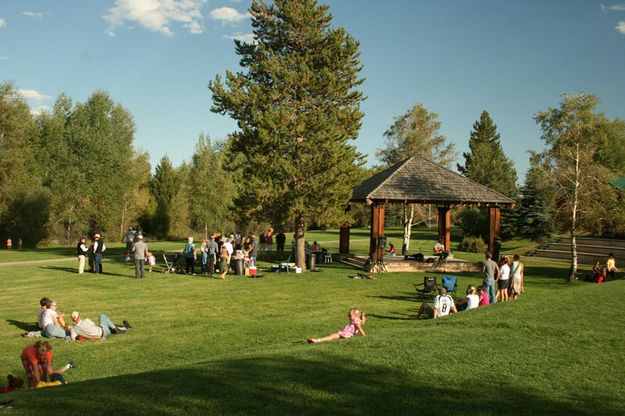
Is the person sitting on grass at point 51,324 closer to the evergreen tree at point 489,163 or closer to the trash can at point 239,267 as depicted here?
the trash can at point 239,267

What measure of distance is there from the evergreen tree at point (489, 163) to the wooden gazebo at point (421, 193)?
81.4ft

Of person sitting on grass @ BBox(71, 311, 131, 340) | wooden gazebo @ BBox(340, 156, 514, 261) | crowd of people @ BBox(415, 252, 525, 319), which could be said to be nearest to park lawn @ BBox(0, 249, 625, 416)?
person sitting on grass @ BBox(71, 311, 131, 340)

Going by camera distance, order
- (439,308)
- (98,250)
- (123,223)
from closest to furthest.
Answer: (439,308)
(98,250)
(123,223)

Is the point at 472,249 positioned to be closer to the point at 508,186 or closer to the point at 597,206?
the point at 597,206

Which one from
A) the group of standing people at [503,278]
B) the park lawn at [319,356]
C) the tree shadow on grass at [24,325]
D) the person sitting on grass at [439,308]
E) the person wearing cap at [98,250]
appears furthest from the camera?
the person wearing cap at [98,250]

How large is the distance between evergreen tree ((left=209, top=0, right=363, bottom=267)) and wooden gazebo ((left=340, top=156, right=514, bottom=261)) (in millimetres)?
2313

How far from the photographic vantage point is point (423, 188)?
2894 centimetres

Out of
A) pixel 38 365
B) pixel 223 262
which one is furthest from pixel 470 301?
pixel 223 262

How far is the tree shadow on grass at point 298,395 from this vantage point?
629cm

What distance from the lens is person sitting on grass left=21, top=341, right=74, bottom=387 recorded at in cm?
878

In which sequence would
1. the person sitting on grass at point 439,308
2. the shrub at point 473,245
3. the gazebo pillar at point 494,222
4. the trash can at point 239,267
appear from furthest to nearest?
the shrub at point 473,245, the gazebo pillar at point 494,222, the trash can at point 239,267, the person sitting on grass at point 439,308

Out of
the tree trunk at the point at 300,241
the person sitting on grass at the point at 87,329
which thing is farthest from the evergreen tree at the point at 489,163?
the person sitting on grass at the point at 87,329

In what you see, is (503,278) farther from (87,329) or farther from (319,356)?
(87,329)

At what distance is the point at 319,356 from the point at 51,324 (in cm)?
701
